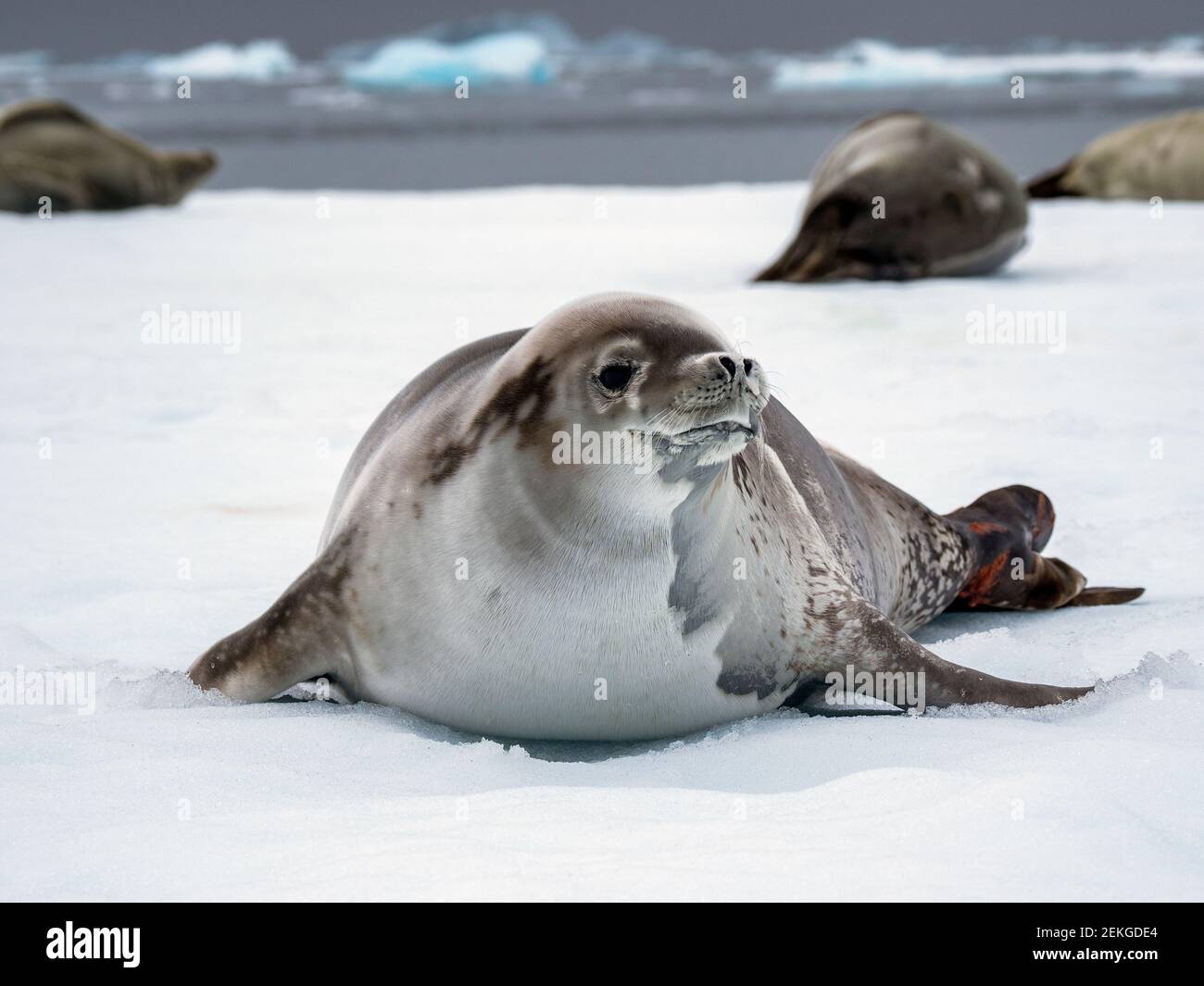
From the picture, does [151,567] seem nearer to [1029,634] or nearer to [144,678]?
[144,678]

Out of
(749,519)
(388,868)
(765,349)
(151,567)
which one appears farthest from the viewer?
(765,349)

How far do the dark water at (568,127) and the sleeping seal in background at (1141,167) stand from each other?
301 centimetres

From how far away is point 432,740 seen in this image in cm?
Result: 275

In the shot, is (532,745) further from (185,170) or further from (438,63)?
(438,63)

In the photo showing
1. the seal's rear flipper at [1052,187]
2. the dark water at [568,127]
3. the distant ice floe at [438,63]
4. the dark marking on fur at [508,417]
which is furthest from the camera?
the distant ice floe at [438,63]

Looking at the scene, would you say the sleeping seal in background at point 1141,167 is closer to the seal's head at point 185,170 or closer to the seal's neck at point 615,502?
the seal's head at point 185,170

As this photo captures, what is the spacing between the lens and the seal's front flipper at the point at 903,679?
2980 mm

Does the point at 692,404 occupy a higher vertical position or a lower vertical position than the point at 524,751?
higher

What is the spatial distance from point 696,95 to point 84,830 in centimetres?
4042

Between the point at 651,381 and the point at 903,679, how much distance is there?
82 cm

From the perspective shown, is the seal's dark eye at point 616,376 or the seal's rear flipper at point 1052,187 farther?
the seal's rear flipper at point 1052,187

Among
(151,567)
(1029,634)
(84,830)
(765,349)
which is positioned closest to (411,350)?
(765,349)

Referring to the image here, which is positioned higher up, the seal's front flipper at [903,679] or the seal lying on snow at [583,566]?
the seal lying on snow at [583,566]

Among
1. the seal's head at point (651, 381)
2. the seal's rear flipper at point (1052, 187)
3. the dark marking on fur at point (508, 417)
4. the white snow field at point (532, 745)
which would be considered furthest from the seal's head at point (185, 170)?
the seal's head at point (651, 381)
